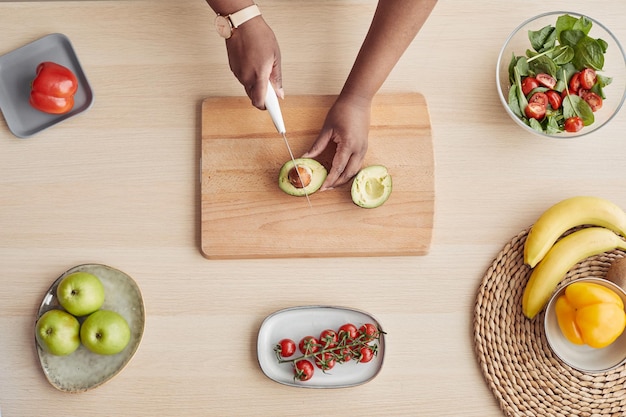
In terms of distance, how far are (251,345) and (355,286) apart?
27cm

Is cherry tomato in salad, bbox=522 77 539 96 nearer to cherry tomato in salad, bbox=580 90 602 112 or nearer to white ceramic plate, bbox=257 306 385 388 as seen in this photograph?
cherry tomato in salad, bbox=580 90 602 112

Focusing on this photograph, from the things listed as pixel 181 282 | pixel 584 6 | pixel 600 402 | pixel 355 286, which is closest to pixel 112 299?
pixel 181 282

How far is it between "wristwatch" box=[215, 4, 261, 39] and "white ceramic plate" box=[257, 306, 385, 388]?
0.61 meters

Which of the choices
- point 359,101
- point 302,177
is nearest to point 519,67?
point 359,101

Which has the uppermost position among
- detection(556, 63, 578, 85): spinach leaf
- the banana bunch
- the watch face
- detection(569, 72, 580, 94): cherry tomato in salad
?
the watch face

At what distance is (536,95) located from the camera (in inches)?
50.6

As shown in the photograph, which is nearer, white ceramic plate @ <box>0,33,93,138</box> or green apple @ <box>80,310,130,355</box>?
green apple @ <box>80,310,130,355</box>

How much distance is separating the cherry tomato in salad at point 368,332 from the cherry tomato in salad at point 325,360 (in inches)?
3.1

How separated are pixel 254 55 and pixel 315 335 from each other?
616 mm

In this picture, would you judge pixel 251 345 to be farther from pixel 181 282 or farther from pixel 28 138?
pixel 28 138

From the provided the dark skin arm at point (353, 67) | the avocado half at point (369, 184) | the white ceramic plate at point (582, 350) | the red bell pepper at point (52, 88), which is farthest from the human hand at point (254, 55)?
the white ceramic plate at point (582, 350)

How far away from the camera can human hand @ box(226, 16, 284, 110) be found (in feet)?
3.91

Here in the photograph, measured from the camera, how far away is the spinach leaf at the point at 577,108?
4.17ft

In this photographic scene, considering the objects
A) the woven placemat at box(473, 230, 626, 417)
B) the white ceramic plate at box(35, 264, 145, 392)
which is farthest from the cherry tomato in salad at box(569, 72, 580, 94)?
the white ceramic plate at box(35, 264, 145, 392)
